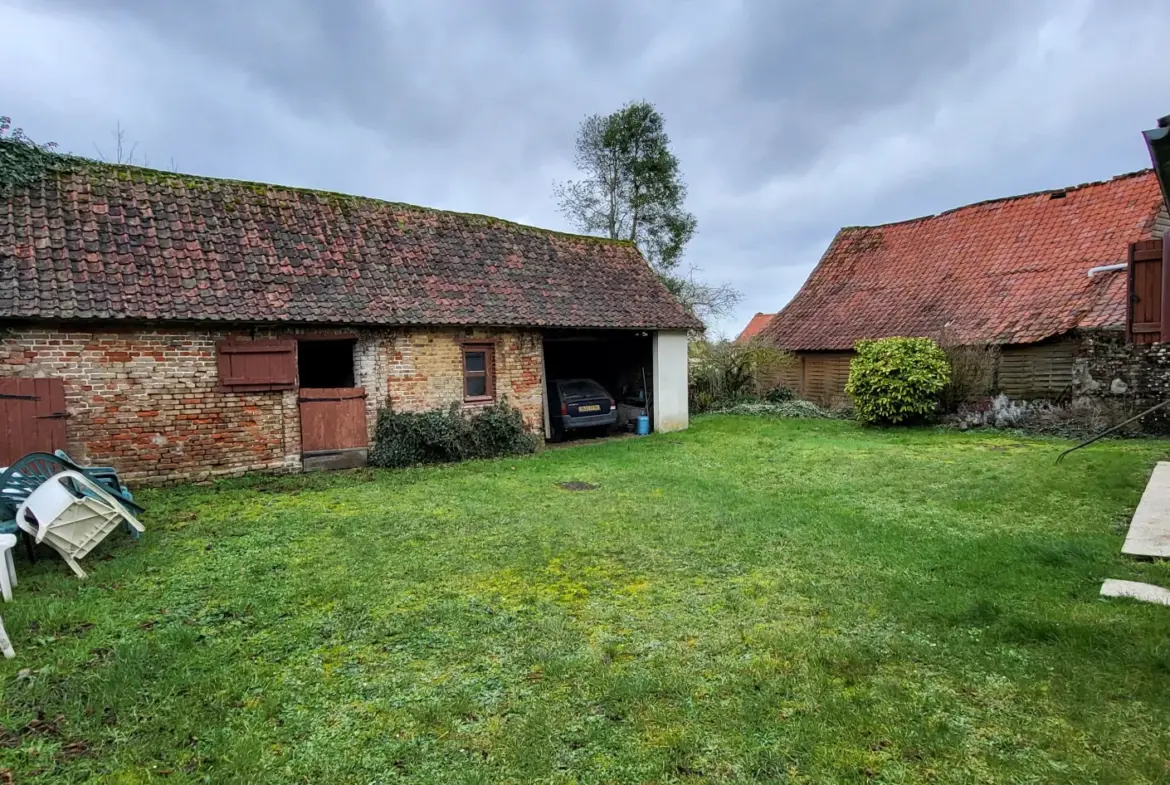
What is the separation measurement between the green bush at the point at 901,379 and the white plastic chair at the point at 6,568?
15.2 meters

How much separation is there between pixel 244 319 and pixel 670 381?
31.4 ft

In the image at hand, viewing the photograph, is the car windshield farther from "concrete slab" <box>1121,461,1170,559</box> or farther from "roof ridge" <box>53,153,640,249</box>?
"concrete slab" <box>1121,461,1170,559</box>

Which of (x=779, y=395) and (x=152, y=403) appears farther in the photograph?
(x=779, y=395)

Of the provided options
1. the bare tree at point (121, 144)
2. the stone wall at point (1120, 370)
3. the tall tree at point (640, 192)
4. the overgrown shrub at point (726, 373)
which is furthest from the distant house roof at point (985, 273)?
the bare tree at point (121, 144)

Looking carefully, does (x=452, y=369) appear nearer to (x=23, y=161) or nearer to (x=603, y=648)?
(x=23, y=161)

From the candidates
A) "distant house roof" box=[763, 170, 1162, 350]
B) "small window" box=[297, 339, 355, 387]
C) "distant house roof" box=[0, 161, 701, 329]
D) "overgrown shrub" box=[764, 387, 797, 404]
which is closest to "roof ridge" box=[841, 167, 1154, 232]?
"distant house roof" box=[763, 170, 1162, 350]

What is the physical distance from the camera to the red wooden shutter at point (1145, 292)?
19.0 feet

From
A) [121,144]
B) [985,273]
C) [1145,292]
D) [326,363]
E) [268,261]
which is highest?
[121,144]

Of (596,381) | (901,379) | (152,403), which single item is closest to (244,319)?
(152,403)

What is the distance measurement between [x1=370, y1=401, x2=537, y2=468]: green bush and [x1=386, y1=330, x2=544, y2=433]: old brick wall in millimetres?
331

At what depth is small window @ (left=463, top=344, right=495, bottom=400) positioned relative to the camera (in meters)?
12.0

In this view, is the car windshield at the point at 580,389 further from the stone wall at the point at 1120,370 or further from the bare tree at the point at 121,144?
the bare tree at the point at 121,144

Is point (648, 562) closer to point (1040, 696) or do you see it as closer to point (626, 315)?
point (1040, 696)

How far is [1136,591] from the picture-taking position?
4195 millimetres
